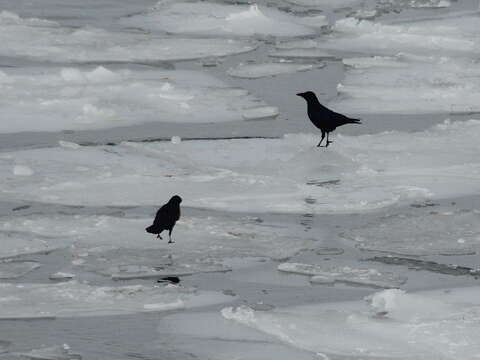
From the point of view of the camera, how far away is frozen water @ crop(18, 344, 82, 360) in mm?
5664

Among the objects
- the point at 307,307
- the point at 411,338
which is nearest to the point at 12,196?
the point at 307,307

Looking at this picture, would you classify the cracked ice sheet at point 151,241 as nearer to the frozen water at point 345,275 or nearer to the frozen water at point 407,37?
the frozen water at point 345,275

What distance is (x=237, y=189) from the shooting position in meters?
8.78

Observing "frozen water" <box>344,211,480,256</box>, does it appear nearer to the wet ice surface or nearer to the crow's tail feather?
A: the wet ice surface

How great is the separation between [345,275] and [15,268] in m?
1.62

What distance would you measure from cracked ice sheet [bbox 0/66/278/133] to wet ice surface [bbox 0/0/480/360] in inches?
1.1

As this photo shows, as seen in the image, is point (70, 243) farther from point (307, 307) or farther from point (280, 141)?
point (280, 141)

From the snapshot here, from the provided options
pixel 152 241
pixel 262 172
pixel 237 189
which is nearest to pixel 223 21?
pixel 262 172

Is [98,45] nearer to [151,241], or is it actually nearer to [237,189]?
[237,189]

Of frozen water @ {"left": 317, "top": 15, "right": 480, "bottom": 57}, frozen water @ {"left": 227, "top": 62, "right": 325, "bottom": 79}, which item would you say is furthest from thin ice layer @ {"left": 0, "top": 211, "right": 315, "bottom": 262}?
frozen water @ {"left": 317, "top": 15, "right": 480, "bottom": 57}

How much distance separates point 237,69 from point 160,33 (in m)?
2.28

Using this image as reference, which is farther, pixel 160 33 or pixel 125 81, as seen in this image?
pixel 160 33

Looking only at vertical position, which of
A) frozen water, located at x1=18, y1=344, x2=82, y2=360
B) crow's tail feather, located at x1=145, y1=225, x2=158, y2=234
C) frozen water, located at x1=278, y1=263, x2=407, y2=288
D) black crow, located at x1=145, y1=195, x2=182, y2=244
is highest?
black crow, located at x1=145, y1=195, x2=182, y2=244

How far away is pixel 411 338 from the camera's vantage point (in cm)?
608
